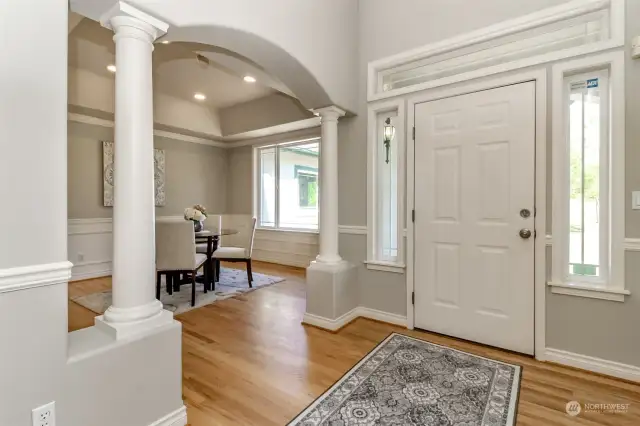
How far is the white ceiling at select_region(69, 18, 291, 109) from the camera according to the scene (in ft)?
10.7

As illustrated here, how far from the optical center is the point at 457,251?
8.87 ft

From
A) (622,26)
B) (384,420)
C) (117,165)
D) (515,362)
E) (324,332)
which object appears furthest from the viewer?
(324,332)

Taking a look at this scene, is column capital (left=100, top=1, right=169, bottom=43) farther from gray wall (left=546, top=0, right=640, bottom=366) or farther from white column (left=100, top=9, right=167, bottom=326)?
gray wall (left=546, top=0, right=640, bottom=366)

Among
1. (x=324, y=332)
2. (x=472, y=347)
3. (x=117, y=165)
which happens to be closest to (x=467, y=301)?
(x=472, y=347)

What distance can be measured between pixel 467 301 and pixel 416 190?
1.05 metres

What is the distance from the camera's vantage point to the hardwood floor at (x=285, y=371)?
175 cm

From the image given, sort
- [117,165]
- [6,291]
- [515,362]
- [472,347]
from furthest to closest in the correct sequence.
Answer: [472,347], [515,362], [117,165], [6,291]

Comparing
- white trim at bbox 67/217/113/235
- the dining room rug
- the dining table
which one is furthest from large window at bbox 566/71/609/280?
white trim at bbox 67/217/113/235

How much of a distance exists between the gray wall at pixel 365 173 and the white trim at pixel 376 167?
72 millimetres

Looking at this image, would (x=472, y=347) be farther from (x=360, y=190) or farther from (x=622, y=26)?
(x=622, y=26)

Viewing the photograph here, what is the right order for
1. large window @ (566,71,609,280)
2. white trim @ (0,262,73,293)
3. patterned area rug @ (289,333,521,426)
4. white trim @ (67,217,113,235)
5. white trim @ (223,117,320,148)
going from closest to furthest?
white trim @ (0,262,73,293)
patterned area rug @ (289,333,521,426)
large window @ (566,71,609,280)
white trim @ (67,217,113,235)
white trim @ (223,117,320,148)

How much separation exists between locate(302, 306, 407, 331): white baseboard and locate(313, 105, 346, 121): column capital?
1938mm

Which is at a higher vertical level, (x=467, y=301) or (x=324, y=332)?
(x=467, y=301)

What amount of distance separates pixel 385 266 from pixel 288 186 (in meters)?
3.45
